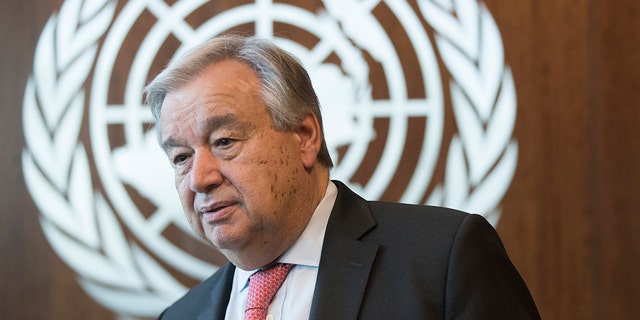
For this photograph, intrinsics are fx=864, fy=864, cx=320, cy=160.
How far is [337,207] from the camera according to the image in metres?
1.90

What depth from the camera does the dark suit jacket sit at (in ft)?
5.37

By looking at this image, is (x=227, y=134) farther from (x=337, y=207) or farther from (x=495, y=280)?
(x=495, y=280)

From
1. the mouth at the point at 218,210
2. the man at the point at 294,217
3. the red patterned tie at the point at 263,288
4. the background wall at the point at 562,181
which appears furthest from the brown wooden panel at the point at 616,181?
the mouth at the point at 218,210

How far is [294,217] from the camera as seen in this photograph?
1851 millimetres

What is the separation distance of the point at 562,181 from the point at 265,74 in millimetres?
1773

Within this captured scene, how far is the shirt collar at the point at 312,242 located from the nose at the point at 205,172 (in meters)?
0.24

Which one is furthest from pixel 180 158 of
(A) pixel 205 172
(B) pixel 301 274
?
(B) pixel 301 274

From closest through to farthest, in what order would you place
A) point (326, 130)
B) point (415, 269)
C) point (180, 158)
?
point (415, 269), point (180, 158), point (326, 130)

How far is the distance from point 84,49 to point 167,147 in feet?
5.31


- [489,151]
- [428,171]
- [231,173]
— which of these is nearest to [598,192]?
[489,151]

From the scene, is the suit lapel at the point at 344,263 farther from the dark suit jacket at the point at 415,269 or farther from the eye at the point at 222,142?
the eye at the point at 222,142

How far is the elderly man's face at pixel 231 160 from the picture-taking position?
175cm

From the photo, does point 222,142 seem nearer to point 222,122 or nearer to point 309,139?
point 222,122

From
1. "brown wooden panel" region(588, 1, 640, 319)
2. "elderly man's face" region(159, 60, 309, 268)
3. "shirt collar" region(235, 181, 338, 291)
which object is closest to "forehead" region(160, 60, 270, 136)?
"elderly man's face" region(159, 60, 309, 268)
